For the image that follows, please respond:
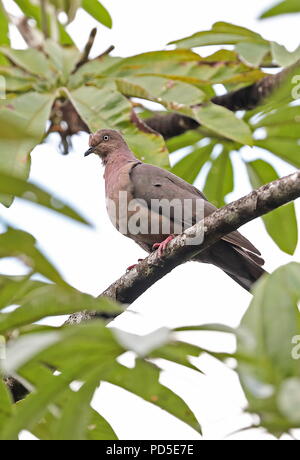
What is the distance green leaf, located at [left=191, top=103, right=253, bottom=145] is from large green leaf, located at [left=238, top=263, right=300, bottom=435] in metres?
1.21

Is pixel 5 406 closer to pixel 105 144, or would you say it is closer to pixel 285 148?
pixel 285 148

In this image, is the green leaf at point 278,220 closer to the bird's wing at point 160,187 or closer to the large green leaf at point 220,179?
the large green leaf at point 220,179

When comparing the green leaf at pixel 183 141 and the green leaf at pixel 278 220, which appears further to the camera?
the green leaf at pixel 183 141

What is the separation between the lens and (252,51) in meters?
3.06

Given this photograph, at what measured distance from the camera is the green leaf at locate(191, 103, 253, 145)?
2.93 metres

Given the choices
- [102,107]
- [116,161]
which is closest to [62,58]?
[102,107]

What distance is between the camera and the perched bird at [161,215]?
15.0 feet

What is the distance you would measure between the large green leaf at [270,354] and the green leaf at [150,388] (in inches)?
12.7

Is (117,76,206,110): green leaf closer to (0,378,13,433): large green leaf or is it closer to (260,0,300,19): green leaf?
(260,0,300,19): green leaf

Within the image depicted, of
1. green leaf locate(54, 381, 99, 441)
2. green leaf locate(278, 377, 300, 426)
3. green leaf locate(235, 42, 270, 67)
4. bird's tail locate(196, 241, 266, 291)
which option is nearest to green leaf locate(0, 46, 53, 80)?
green leaf locate(235, 42, 270, 67)

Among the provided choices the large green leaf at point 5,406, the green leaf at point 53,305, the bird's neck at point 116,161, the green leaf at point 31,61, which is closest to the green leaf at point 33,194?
the green leaf at point 53,305

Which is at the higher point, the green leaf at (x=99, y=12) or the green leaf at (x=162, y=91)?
the green leaf at (x=99, y=12)

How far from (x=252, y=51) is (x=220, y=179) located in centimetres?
158

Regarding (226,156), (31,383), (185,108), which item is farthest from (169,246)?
(226,156)
